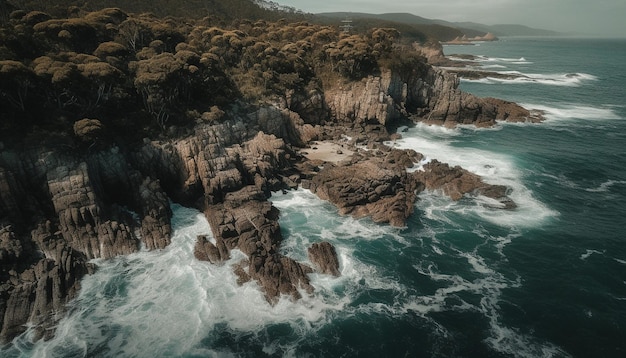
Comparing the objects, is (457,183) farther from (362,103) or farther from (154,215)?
(154,215)

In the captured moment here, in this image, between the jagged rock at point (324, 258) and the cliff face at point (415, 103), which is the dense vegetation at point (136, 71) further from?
the jagged rock at point (324, 258)

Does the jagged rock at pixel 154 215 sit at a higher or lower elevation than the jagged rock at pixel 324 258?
higher

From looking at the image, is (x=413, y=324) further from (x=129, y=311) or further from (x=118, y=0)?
(x=118, y=0)

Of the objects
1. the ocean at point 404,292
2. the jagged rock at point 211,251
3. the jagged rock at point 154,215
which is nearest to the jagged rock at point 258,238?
the jagged rock at point 211,251

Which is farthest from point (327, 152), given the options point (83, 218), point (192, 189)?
point (83, 218)

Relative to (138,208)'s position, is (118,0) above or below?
above

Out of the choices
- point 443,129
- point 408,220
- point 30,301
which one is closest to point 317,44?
point 443,129
